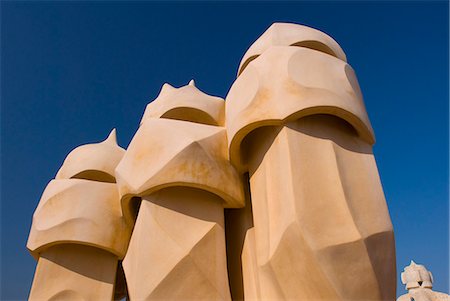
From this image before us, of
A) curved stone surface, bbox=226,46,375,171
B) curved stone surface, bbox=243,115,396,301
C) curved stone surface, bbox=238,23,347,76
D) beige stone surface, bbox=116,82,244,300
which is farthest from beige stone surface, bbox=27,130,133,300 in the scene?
curved stone surface, bbox=238,23,347,76

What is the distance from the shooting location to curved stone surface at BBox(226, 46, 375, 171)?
25.2 ft

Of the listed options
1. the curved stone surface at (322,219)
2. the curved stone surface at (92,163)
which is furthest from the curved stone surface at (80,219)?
the curved stone surface at (322,219)

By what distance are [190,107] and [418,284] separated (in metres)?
11.9

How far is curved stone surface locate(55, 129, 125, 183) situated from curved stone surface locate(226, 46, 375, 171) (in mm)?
4960

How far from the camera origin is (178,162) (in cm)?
868

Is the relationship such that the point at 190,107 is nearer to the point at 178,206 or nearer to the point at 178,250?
the point at 178,206

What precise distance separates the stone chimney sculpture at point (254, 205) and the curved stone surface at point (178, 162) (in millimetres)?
31

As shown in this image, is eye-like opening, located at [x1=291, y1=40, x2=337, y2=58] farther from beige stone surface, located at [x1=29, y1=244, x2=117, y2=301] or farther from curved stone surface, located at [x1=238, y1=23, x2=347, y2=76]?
beige stone surface, located at [x1=29, y1=244, x2=117, y2=301]

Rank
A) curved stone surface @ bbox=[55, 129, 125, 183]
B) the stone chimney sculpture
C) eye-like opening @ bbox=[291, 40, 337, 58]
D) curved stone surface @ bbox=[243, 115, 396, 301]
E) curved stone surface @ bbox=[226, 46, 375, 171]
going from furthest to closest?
1. curved stone surface @ bbox=[55, 129, 125, 183]
2. eye-like opening @ bbox=[291, 40, 337, 58]
3. curved stone surface @ bbox=[226, 46, 375, 171]
4. the stone chimney sculpture
5. curved stone surface @ bbox=[243, 115, 396, 301]

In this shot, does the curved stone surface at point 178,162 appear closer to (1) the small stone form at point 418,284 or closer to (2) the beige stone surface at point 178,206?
(2) the beige stone surface at point 178,206

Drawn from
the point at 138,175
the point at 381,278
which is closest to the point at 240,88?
the point at 138,175

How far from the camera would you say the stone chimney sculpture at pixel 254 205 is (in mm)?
7082

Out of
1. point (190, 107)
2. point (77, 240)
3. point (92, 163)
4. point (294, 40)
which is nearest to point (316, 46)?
point (294, 40)

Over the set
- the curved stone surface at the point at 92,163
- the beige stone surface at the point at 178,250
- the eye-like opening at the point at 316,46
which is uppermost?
the eye-like opening at the point at 316,46
